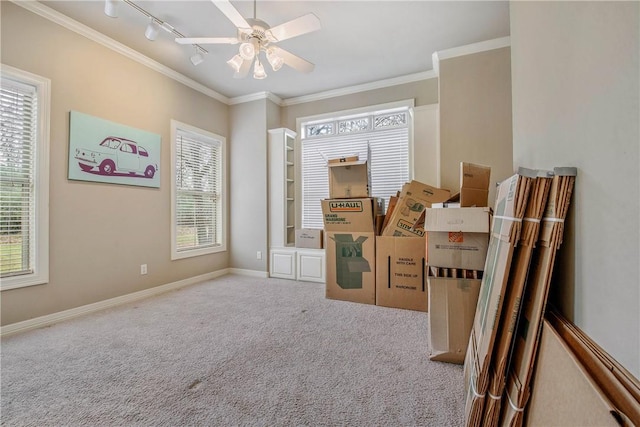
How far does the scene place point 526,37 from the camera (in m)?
1.56

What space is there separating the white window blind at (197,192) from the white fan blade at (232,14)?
2.40m

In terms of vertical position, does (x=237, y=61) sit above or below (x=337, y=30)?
below

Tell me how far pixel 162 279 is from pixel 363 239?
2.77 metres

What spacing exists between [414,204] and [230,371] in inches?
94.2

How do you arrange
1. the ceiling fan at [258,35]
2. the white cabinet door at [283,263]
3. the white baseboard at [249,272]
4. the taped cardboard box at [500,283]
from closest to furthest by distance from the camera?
the taped cardboard box at [500,283]
the ceiling fan at [258,35]
the white cabinet door at [283,263]
the white baseboard at [249,272]

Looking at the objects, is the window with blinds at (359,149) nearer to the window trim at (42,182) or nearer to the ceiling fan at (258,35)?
the ceiling fan at (258,35)

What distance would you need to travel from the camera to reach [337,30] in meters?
3.01

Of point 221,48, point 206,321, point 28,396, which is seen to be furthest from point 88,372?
point 221,48

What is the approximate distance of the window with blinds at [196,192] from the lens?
4.05 meters

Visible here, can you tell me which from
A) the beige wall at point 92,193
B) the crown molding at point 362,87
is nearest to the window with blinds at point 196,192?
Answer: the beige wall at point 92,193

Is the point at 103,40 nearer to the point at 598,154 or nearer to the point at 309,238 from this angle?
the point at 309,238

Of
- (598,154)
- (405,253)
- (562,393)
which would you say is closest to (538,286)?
(562,393)

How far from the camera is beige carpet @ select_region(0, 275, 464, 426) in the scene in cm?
146

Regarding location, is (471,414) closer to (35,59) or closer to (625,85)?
(625,85)
